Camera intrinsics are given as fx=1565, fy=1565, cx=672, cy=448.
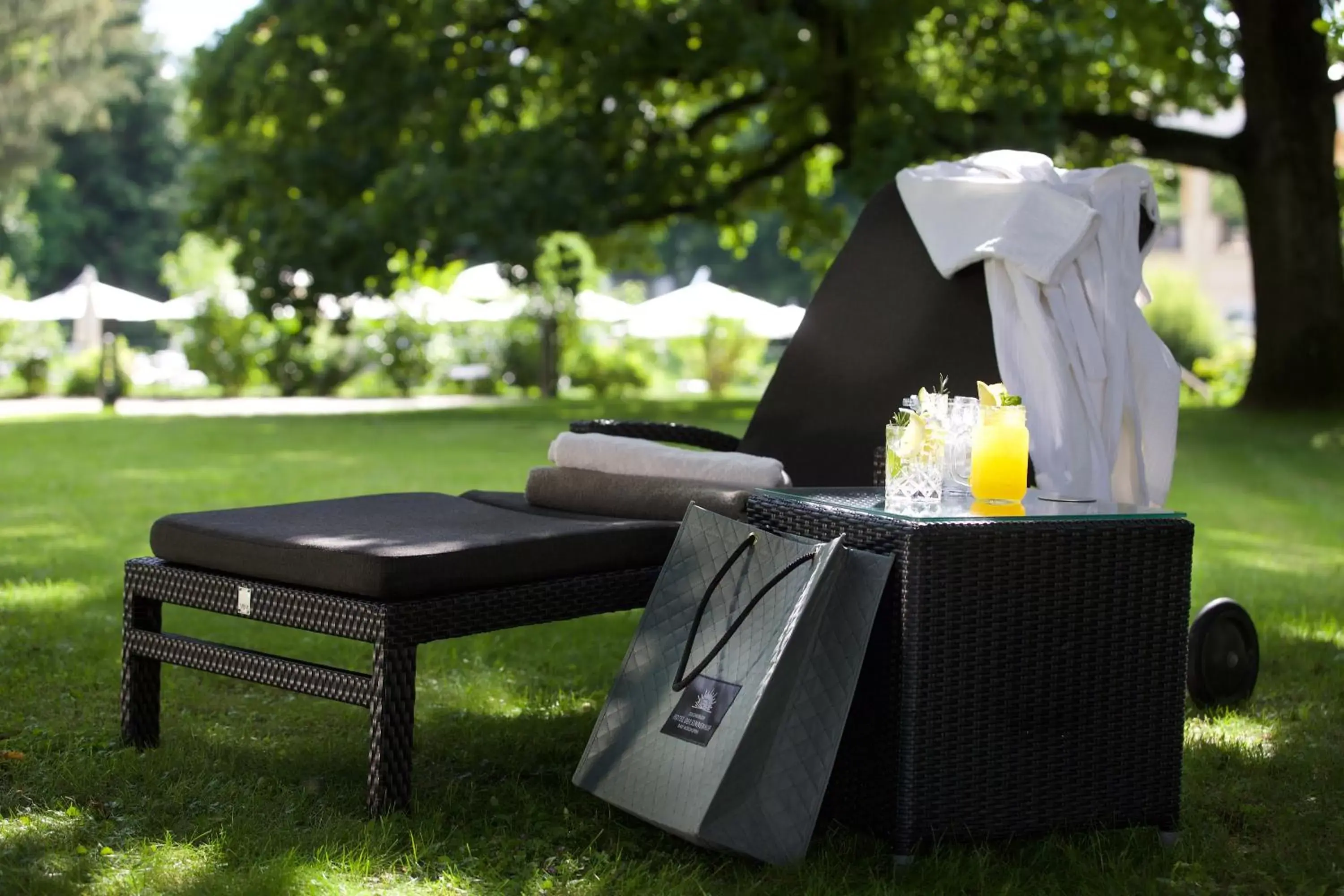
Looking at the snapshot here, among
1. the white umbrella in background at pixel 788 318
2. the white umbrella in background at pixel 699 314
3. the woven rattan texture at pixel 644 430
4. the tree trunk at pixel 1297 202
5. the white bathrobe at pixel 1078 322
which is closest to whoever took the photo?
the white bathrobe at pixel 1078 322

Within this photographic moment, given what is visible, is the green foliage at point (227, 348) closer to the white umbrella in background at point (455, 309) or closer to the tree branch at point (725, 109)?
the white umbrella in background at point (455, 309)

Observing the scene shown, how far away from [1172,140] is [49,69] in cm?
2252

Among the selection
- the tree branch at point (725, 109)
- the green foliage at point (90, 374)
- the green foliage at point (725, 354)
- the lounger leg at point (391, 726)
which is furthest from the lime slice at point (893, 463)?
the green foliage at point (725, 354)

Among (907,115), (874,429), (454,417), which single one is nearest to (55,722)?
(874,429)

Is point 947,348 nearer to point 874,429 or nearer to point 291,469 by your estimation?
point 874,429

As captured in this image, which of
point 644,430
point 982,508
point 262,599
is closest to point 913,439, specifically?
point 982,508

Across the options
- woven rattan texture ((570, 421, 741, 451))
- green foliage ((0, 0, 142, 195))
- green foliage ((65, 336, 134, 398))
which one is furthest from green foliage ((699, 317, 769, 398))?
woven rattan texture ((570, 421, 741, 451))

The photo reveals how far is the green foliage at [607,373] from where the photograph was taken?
65.4 ft

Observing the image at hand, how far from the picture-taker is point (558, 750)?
132 inches

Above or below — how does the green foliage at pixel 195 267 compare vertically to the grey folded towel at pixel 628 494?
above

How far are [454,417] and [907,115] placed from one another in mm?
4962

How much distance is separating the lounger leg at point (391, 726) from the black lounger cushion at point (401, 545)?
108 mm

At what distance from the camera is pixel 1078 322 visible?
361 cm

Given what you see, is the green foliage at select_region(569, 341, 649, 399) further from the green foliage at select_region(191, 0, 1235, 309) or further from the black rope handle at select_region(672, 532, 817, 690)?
the black rope handle at select_region(672, 532, 817, 690)
